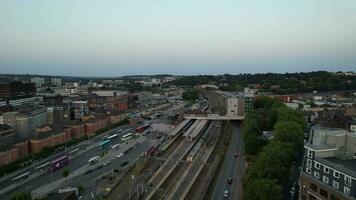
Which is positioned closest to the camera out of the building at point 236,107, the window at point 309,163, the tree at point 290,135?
the window at point 309,163

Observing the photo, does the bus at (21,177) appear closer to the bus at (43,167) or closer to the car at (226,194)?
the bus at (43,167)

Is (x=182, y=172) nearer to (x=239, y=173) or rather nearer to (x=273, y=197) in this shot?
(x=239, y=173)

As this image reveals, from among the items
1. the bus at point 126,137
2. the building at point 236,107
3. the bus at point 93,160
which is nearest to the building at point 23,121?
the bus at point 126,137

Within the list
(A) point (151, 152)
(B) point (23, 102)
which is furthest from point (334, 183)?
(B) point (23, 102)

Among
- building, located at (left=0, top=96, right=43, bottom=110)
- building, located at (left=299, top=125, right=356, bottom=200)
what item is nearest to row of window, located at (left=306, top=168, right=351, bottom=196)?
building, located at (left=299, top=125, right=356, bottom=200)

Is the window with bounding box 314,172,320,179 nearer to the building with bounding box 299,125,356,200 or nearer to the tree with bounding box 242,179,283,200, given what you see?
the building with bounding box 299,125,356,200

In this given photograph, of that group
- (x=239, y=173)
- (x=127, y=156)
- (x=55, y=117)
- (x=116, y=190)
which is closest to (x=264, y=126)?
(x=239, y=173)
